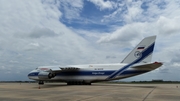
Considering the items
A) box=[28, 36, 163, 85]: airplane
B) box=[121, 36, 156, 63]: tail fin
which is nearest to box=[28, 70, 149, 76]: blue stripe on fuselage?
box=[28, 36, 163, 85]: airplane

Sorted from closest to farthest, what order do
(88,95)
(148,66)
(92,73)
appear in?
1. (88,95)
2. (148,66)
3. (92,73)

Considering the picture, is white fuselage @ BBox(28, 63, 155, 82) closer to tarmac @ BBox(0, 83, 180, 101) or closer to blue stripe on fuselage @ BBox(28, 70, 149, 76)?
blue stripe on fuselage @ BBox(28, 70, 149, 76)

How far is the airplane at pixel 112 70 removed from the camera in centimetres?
3319

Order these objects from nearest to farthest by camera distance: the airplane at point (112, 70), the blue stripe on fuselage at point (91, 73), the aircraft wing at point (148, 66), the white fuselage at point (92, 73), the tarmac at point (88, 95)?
the tarmac at point (88, 95), the aircraft wing at point (148, 66), the airplane at point (112, 70), the blue stripe on fuselage at point (91, 73), the white fuselage at point (92, 73)

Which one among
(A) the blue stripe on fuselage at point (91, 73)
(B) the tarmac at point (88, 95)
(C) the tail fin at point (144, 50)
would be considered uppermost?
(C) the tail fin at point (144, 50)

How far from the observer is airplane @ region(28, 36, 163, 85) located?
3319 cm

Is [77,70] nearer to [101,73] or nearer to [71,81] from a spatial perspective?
[71,81]

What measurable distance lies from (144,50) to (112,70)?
20.5ft

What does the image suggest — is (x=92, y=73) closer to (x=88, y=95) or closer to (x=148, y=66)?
(x=148, y=66)

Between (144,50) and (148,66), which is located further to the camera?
(144,50)

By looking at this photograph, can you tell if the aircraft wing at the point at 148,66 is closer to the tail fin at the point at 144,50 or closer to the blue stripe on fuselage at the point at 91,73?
the blue stripe on fuselage at the point at 91,73

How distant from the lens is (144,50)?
33719 mm

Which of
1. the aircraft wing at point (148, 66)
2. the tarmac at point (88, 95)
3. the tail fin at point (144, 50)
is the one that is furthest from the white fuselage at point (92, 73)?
the tarmac at point (88, 95)

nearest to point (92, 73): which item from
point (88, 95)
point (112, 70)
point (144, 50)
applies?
point (112, 70)
